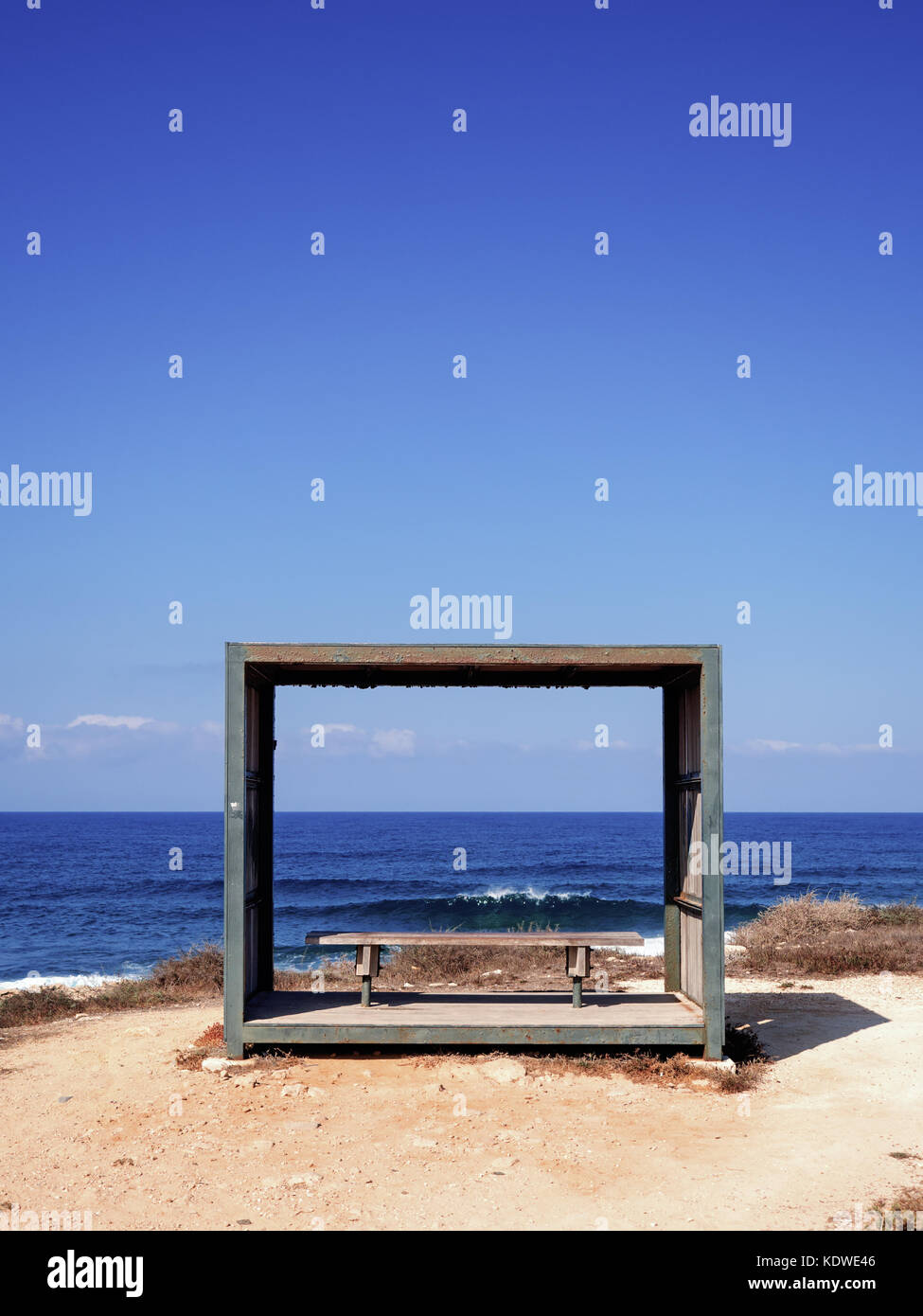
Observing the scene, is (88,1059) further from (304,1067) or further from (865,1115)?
(865,1115)

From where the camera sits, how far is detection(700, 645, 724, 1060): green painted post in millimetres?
8812

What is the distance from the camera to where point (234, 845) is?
8.88 metres

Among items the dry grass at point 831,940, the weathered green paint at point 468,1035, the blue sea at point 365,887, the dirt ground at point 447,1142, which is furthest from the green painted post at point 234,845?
the blue sea at point 365,887

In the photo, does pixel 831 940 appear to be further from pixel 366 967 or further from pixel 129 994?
pixel 129 994

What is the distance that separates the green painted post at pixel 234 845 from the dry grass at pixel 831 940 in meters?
8.24

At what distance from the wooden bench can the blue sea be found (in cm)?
1105

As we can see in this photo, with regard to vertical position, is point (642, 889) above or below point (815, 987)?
below

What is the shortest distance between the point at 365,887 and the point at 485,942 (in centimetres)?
3306
